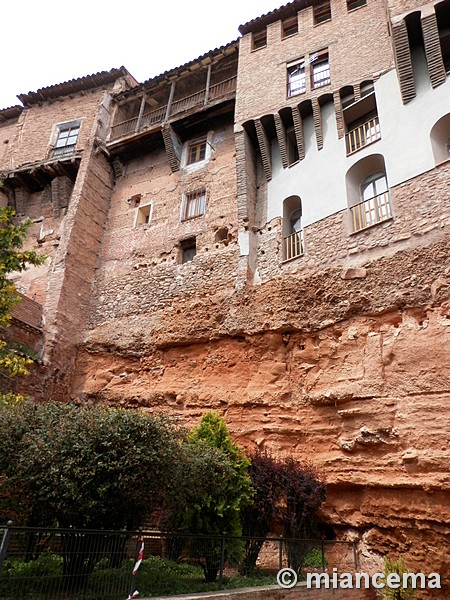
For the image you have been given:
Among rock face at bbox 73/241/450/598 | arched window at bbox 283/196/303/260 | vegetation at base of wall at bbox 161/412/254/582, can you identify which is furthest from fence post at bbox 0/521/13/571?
arched window at bbox 283/196/303/260

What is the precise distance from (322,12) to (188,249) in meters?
10.6

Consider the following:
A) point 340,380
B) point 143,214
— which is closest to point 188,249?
point 143,214

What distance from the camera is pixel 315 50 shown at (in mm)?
16281

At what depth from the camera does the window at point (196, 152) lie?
63.1 ft

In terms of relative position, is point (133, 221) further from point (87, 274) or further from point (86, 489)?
point (86, 489)

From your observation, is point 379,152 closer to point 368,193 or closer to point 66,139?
point 368,193

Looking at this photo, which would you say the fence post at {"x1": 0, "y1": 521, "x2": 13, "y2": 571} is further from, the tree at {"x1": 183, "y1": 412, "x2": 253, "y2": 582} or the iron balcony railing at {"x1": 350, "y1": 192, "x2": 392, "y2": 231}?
the iron balcony railing at {"x1": 350, "y1": 192, "x2": 392, "y2": 231}

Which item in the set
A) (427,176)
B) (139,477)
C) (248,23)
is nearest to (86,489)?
(139,477)

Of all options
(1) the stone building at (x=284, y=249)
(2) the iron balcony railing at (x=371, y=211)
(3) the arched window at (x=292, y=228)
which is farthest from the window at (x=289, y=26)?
(2) the iron balcony railing at (x=371, y=211)

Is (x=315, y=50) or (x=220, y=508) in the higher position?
(x=315, y=50)

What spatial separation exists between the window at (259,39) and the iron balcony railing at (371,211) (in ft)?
32.1

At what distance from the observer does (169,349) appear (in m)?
14.7

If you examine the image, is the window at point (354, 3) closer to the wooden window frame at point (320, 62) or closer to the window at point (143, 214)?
the wooden window frame at point (320, 62)

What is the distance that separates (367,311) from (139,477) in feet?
22.9
